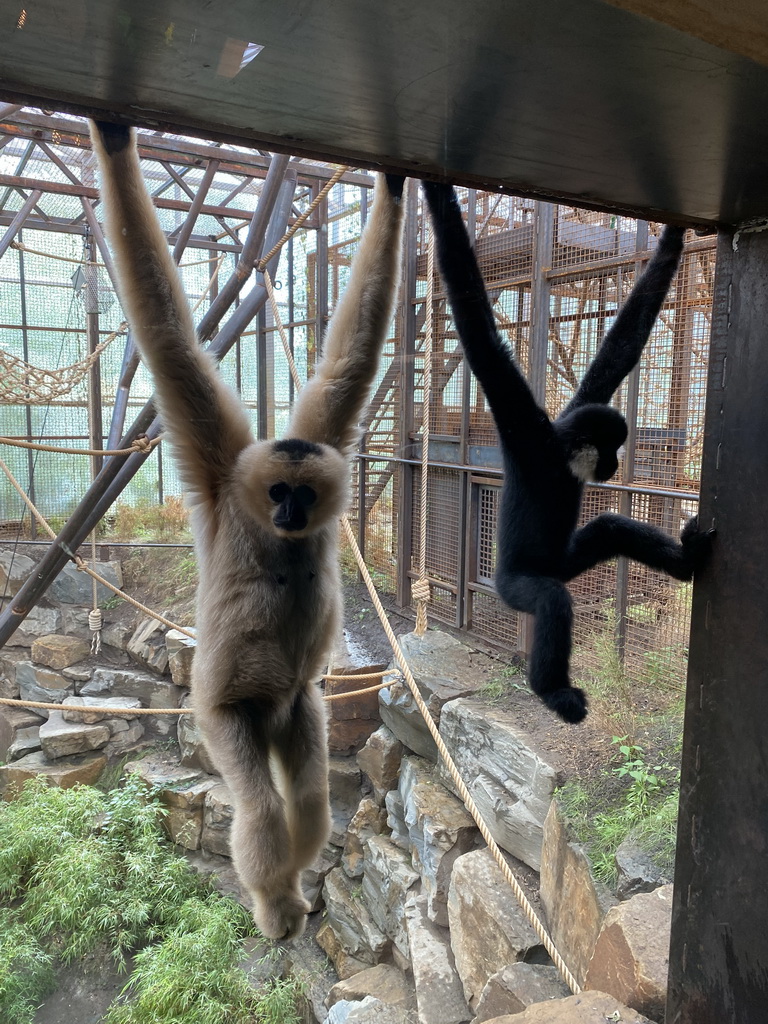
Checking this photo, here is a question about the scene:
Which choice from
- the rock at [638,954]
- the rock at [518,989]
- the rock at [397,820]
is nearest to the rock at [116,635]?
the rock at [397,820]

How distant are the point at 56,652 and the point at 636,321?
27.1 feet

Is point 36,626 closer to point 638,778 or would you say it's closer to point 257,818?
point 638,778

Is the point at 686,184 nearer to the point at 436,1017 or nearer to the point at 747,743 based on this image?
the point at 747,743

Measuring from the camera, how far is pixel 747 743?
53.1 inches

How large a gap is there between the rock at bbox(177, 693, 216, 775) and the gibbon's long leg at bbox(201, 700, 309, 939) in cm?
566

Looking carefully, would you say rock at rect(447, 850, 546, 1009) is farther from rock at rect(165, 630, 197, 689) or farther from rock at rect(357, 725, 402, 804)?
rock at rect(165, 630, 197, 689)

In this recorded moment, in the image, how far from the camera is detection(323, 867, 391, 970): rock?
493 cm

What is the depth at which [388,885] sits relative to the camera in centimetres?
491

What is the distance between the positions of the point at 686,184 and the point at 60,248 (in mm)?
8177

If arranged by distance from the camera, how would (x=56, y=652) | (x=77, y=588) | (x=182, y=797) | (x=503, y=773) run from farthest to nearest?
(x=77, y=588)
(x=56, y=652)
(x=182, y=797)
(x=503, y=773)

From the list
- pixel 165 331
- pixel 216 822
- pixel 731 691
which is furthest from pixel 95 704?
pixel 731 691

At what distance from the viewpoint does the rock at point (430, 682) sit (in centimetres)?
504

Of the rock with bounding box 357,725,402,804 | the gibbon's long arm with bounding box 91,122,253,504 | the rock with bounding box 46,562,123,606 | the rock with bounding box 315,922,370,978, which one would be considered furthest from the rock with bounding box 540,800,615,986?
the rock with bounding box 46,562,123,606

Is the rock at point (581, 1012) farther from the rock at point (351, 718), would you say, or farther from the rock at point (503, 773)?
the rock at point (351, 718)
